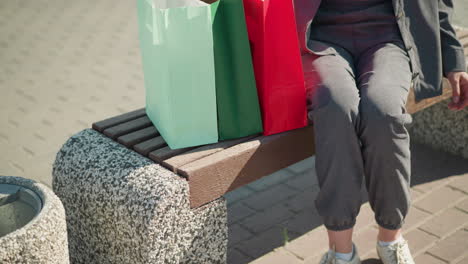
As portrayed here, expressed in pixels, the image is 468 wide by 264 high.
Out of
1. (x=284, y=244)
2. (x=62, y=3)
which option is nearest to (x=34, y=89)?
(x=62, y=3)

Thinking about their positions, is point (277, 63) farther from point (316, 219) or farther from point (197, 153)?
point (316, 219)

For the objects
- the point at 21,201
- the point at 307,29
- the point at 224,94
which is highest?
the point at 307,29

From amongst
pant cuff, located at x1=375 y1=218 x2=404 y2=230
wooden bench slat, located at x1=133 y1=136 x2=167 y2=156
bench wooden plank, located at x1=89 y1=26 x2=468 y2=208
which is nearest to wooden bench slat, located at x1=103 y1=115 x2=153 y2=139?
bench wooden plank, located at x1=89 y1=26 x2=468 y2=208

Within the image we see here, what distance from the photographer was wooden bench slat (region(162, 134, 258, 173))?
7.89 feet

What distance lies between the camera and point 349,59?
8.95ft

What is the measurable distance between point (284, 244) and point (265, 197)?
50 cm

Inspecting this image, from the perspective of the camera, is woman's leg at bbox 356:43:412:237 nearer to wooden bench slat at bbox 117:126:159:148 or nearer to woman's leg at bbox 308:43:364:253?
woman's leg at bbox 308:43:364:253

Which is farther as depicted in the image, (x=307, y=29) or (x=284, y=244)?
(x=284, y=244)

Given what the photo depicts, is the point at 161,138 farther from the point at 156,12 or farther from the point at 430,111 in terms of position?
the point at 430,111

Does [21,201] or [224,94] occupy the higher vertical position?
[224,94]

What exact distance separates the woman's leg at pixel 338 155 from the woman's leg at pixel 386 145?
5 centimetres

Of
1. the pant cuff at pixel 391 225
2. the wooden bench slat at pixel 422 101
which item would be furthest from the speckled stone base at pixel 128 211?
the wooden bench slat at pixel 422 101

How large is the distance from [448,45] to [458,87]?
0.21m

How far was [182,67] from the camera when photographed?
7.71 ft
